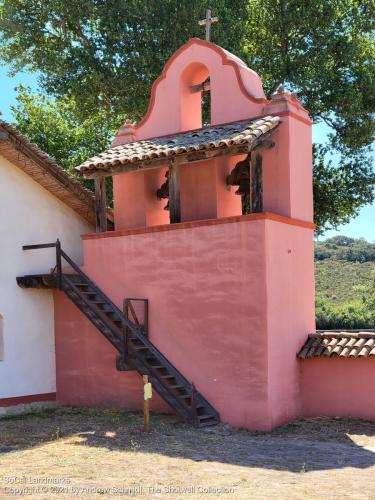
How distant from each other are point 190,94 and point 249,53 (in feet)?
25.0

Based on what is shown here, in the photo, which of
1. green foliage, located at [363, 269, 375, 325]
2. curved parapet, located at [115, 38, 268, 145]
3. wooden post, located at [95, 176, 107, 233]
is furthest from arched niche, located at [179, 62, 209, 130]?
green foliage, located at [363, 269, 375, 325]

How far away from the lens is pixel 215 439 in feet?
36.7

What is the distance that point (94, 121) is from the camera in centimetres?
2480

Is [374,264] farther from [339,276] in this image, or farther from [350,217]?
[350,217]

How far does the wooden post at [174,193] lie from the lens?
13.3 meters

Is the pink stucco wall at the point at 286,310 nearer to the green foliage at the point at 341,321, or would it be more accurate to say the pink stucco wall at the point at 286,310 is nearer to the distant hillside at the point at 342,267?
the green foliage at the point at 341,321

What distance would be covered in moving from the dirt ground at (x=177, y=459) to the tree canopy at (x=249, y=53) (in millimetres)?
11135

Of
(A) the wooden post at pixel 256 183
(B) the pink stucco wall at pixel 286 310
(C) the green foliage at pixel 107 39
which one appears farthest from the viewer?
(C) the green foliage at pixel 107 39

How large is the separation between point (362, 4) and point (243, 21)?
4083mm

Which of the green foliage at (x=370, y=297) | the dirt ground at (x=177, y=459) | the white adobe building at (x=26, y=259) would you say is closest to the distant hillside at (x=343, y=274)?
the green foliage at (x=370, y=297)

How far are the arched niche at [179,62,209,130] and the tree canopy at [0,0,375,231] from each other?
211 inches

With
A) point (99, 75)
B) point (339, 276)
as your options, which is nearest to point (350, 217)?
point (99, 75)

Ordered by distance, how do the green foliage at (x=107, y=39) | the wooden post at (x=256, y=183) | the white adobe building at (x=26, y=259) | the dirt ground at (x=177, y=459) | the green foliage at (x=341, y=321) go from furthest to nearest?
1. the green foliage at (x=341, y=321)
2. the green foliage at (x=107, y=39)
3. the white adobe building at (x=26, y=259)
4. the wooden post at (x=256, y=183)
5. the dirt ground at (x=177, y=459)

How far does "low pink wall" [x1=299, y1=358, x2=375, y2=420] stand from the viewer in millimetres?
12359
